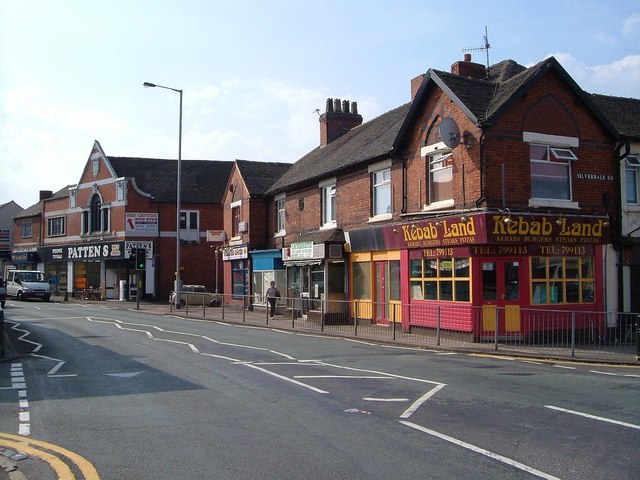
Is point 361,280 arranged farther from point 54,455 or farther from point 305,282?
point 54,455

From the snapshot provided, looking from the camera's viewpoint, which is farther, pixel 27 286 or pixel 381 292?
pixel 27 286

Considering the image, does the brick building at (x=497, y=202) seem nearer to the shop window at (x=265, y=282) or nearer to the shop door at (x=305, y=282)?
the shop door at (x=305, y=282)

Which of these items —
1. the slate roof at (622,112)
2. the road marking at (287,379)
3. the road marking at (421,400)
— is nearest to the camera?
the road marking at (421,400)

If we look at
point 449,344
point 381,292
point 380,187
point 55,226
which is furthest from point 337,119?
point 55,226

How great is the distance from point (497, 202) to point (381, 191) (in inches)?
238

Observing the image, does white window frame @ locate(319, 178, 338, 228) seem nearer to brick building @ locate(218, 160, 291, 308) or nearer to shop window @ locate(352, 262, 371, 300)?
shop window @ locate(352, 262, 371, 300)

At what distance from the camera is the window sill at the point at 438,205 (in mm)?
19922

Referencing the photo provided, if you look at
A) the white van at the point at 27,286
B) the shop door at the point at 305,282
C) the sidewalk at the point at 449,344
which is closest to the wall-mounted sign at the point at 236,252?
the shop door at the point at 305,282

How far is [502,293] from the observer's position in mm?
18859

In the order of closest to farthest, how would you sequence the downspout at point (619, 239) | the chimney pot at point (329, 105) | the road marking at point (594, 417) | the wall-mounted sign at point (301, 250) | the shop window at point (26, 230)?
the road marking at point (594, 417), the downspout at point (619, 239), the wall-mounted sign at point (301, 250), the chimney pot at point (329, 105), the shop window at point (26, 230)

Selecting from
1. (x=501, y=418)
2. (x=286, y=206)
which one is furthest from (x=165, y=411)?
(x=286, y=206)

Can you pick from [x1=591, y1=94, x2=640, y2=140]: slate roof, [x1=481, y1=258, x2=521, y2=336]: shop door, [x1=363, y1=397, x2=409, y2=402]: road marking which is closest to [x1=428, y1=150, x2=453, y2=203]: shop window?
[x1=481, y1=258, x2=521, y2=336]: shop door

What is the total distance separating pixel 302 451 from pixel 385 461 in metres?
0.94

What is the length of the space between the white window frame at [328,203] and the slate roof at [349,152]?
0.44 metres
